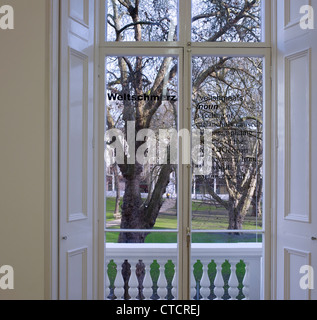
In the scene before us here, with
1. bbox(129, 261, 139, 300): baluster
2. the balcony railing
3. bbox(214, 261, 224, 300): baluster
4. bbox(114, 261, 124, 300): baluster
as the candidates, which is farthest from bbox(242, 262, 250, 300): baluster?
bbox(114, 261, 124, 300): baluster

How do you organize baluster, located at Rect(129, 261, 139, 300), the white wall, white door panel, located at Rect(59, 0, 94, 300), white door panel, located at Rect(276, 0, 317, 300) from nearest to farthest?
the white wall
white door panel, located at Rect(59, 0, 94, 300)
white door panel, located at Rect(276, 0, 317, 300)
baluster, located at Rect(129, 261, 139, 300)

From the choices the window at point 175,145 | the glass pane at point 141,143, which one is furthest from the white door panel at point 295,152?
the glass pane at point 141,143

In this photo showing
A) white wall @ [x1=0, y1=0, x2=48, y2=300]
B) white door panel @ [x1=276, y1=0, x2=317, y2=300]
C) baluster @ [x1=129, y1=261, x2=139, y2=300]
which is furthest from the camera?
baluster @ [x1=129, y1=261, x2=139, y2=300]

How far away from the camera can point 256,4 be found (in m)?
2.86

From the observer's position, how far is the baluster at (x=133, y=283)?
9.31 ft

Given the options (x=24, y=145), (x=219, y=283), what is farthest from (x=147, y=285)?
(x=24, y=145)

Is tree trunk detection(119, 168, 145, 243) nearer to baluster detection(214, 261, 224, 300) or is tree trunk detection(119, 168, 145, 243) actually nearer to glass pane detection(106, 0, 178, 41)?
baluster detection(214, 261, 224, 300)

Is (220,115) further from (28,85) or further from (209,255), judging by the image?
(28,85)

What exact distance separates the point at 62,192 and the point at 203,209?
1.12 meters

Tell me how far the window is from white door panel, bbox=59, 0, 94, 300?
23 centimetres

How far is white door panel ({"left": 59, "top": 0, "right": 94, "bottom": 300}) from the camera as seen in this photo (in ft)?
7.82

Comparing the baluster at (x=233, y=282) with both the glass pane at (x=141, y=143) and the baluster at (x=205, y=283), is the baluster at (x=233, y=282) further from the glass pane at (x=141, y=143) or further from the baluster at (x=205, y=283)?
the glass pane at (x=141, y=143)

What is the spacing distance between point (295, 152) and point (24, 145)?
186 cm

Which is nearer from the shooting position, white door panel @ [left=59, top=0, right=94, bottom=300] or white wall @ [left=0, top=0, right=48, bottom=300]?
white wall @ [left=0, top=0, right=48, bottom=300]
